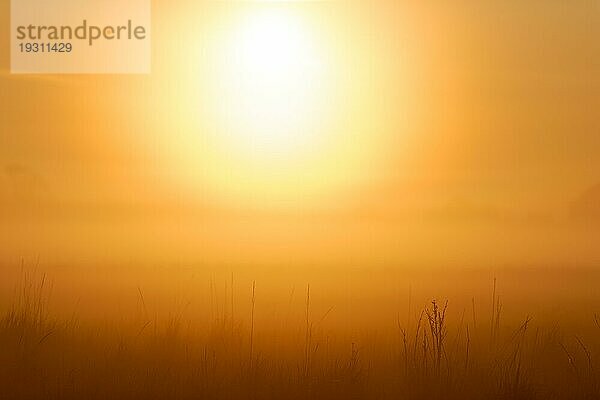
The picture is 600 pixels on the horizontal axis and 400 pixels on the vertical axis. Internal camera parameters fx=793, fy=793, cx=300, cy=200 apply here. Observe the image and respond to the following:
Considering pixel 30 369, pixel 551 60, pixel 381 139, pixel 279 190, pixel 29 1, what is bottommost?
pixel 30 369

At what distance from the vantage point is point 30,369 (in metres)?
2.91

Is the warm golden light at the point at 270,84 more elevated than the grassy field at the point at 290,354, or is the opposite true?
the warm golden light at the point at 270,84

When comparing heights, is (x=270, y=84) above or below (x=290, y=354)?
above

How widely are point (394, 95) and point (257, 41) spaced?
519 millimetres

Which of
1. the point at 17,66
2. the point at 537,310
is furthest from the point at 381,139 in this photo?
the point at 17,66

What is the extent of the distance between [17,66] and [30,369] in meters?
1.10

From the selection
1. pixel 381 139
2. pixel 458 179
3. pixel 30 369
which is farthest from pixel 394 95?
pixel 30 369

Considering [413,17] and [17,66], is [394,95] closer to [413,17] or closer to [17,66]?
[413,17]

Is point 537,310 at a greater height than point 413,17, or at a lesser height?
lesser

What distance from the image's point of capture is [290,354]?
289 centimetres

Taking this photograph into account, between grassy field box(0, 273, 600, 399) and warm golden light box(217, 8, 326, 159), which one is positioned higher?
warm golden light box(217, 8, 326, 159)

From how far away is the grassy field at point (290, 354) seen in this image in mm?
2871

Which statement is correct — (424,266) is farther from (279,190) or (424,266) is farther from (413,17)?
(413,17)

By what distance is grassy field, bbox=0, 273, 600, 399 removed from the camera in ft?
9.42
